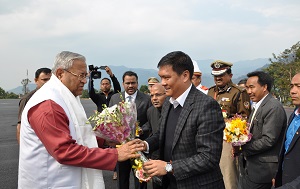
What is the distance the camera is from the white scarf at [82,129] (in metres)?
2.50

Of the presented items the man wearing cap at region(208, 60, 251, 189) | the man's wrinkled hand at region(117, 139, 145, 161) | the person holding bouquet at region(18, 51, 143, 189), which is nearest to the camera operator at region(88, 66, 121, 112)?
the man wearing cap at region(208, 60, 251, 189)

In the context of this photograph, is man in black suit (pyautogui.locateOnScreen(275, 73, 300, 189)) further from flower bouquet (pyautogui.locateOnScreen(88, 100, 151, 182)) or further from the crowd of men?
flower bouquet (pyautogui.locateOnScreen(88, 100, 151, 182))

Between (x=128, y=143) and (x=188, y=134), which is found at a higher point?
(x=188, y=134)

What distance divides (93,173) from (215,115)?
1.20m

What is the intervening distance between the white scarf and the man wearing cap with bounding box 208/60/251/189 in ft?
8.85

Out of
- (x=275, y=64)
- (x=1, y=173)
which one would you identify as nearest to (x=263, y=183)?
(x=1, y=173)

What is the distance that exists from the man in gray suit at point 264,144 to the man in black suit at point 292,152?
35cm

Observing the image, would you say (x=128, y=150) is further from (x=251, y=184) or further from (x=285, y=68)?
(x=285, y=68)

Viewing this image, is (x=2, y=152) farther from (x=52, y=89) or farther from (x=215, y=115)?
(x=215, y=115)

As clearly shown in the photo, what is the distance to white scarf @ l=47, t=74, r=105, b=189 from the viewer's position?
250 cm

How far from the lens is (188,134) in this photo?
2428 millimetres

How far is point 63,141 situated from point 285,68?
3153 centimetres

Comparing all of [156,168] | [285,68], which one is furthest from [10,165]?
[285,68]

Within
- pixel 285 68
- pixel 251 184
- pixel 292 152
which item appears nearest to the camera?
pixel 292 152
